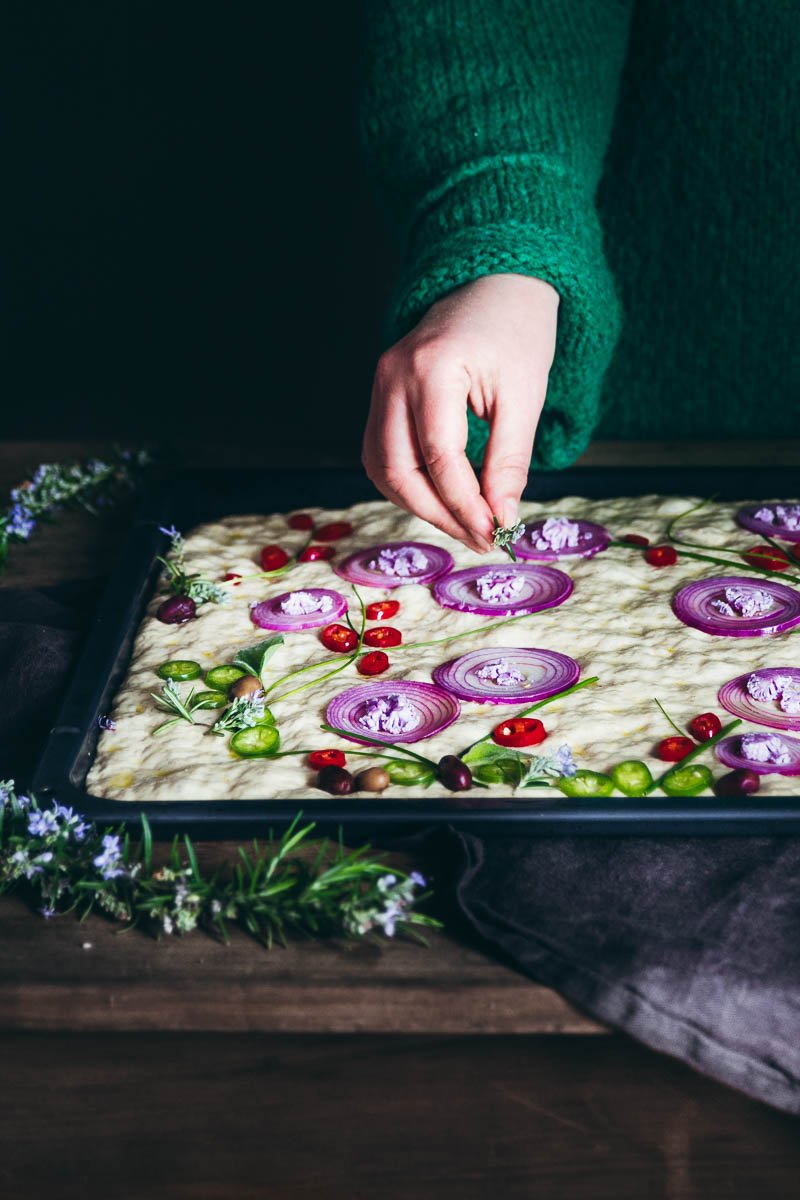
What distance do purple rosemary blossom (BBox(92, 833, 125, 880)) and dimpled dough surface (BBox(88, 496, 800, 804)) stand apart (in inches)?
4.5

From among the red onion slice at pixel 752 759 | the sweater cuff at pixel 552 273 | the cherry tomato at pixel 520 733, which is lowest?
the cherry tomato at pixel 520 733

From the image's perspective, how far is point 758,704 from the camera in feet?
3.88

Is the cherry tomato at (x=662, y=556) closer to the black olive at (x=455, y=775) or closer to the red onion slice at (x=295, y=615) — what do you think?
the red onion slice at (x=295, y=615)

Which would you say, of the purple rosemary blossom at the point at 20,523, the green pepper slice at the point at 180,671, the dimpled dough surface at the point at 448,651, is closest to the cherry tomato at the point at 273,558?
the dimpled dough surface at the point at 448,651

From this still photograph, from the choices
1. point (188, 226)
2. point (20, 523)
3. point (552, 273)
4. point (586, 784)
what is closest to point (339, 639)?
point (586, 784)

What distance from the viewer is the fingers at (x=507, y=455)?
1.24 metres

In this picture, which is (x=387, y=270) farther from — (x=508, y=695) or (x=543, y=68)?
(x=508, y=695)

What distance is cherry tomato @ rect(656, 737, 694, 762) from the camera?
1.12 meters

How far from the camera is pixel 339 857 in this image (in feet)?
3.20

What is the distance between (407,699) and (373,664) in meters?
0.10

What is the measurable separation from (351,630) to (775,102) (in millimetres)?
982

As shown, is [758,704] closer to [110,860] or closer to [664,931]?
[664,931]

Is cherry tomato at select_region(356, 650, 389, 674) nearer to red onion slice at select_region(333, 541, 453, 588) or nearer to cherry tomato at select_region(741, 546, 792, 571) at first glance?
red onion slice at select_region(333, 541, 453, 588)

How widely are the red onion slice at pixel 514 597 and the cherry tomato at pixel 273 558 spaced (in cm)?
23
